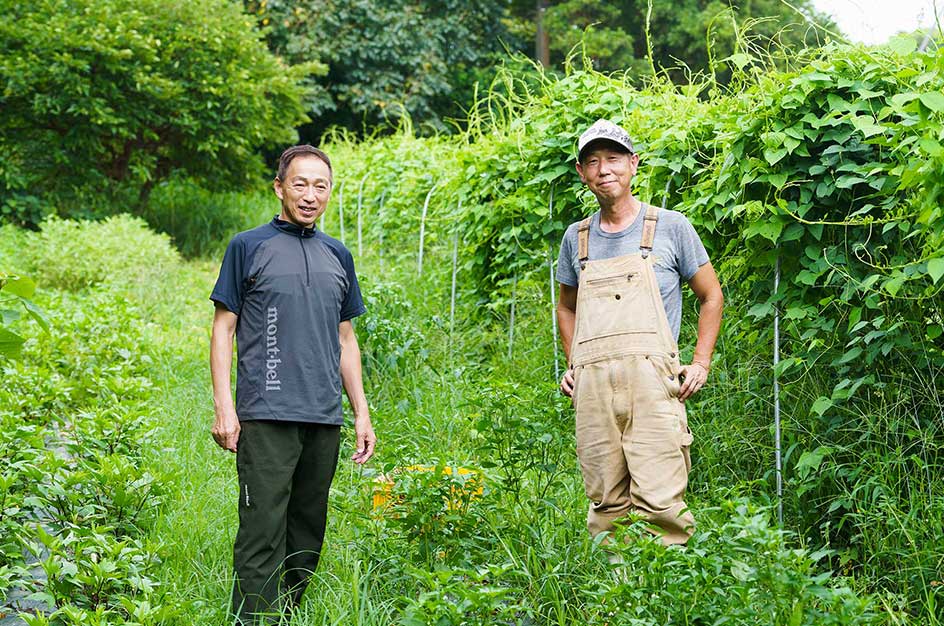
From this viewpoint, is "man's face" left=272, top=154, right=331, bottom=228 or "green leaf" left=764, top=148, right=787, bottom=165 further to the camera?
"green leaf" left=764, top=148, right=787, bottom=165

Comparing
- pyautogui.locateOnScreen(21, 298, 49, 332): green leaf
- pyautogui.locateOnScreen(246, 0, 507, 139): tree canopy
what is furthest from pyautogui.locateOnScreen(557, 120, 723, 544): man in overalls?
pyautogui.locateOnScreen(246, 0, 507, 139): tree canopy

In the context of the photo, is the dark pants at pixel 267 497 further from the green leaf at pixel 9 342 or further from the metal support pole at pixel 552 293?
the metal support pole at pixel 552 293

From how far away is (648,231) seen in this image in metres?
3.57

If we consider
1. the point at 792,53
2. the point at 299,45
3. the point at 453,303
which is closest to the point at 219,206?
the point at 299,45

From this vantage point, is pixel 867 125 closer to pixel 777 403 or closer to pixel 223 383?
pixel 777 403

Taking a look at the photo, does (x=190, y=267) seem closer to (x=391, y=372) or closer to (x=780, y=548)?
(x=391, y=372)

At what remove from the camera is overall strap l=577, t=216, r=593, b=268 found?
146 inches

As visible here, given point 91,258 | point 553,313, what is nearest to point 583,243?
point 553,313

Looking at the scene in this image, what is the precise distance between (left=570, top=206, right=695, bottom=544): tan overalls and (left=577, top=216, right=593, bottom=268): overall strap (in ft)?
0.26

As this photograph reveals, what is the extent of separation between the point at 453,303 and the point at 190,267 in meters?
6.95

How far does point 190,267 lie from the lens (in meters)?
13.6

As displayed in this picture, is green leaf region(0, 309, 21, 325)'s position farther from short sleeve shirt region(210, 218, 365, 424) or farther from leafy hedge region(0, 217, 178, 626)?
short sleeve shirt region(210, 218, 365, 424)

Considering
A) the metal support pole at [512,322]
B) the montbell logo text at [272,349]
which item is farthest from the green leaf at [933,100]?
the metal support pole at [512,322]

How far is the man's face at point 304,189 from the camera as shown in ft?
11.8
